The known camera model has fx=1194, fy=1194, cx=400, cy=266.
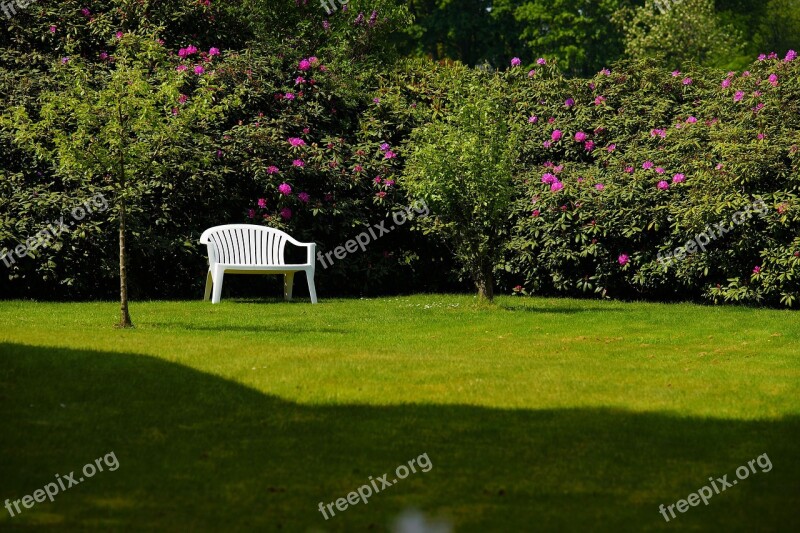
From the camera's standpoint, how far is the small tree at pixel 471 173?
13.2 meters

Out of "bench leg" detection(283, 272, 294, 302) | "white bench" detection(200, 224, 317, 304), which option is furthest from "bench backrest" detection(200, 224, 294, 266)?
"bench leg" detection(283, 272, 294, 302)

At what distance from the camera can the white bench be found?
564 inches

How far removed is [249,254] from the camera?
15.1 metres

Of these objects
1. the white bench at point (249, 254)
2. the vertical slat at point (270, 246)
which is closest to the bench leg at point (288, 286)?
the white bench at point (249, 254)

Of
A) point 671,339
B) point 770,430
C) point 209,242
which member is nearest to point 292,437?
point 770,430

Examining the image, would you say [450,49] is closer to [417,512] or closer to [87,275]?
[87,275]

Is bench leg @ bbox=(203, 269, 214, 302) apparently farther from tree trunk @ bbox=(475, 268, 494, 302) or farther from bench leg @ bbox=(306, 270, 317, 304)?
tree trunk @ bbox=(475, 268, 494, 302)

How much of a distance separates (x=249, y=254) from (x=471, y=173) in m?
3.45

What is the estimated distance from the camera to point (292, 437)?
647 centimetres

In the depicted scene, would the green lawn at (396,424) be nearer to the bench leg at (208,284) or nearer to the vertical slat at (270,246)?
the bench leg at (208,284)

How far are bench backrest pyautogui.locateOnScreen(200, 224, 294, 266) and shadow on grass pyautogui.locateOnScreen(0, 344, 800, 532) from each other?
684 centimetres

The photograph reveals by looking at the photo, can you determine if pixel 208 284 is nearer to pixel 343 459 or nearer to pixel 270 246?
pixel 270 246

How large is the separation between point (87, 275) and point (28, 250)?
2.68ft

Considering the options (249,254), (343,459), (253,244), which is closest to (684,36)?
(253,244)
